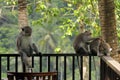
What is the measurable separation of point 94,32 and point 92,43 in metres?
4.10

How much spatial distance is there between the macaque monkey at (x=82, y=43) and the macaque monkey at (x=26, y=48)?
1.70 m

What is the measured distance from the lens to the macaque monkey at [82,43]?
8422 mm

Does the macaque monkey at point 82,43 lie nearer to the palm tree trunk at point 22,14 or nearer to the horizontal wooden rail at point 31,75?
the palm tree trunk at point 22,14

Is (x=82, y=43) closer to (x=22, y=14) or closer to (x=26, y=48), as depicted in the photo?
(x=22, y=14)

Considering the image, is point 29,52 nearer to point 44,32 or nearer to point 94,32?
point 94,32

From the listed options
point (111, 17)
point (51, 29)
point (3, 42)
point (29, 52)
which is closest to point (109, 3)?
point (111, 17)

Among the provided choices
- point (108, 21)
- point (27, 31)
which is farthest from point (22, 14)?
point (108, 21)

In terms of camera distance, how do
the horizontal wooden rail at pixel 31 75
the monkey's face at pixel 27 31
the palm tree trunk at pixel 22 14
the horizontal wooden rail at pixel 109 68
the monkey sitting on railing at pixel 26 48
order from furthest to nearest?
the palm tree trunk at pixel 22 14
the monkey's face at pixel 27 31
the monkey sitting on railing at pixel 26 48
the horizontal wooden rail at pixel 109 68
the horizontal wooden rail at pixel 31 75

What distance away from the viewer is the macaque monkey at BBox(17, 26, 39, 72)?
6258mm

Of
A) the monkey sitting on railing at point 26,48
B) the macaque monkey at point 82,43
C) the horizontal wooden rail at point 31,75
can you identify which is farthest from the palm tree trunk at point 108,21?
the horizontal wooden rail at point 31,75

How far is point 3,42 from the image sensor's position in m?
34.6

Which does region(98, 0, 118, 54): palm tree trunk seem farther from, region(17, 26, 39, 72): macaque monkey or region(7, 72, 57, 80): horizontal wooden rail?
region(7, 72, 57, 80): horizontal wooden rail

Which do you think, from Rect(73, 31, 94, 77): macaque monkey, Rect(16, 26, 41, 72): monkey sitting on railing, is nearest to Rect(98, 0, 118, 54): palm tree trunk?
Rect(16, 26, 41, 72): monkey sitting on railing

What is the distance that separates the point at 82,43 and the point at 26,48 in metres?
2.46
